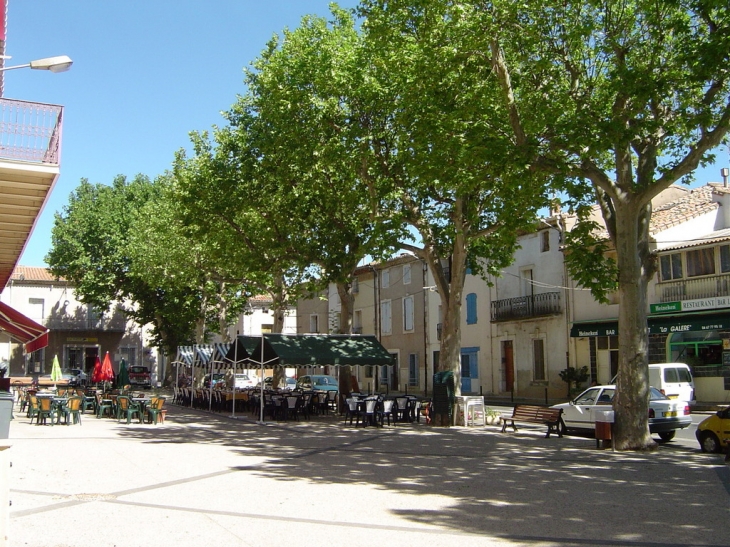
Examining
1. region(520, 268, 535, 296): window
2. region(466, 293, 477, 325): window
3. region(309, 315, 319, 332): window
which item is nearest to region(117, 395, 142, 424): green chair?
region(520, 268, 535, 296): window

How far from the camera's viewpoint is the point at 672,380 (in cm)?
2508

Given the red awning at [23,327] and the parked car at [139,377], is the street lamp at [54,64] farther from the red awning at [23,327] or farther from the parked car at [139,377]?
the parked car at [139,377]

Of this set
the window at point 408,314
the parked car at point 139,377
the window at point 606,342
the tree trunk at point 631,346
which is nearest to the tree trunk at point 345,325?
→ the tree trunk at point 631,346

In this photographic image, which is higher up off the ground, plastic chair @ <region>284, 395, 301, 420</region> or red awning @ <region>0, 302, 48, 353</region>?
red awning @ <region>0, 302, 48, 353</region>

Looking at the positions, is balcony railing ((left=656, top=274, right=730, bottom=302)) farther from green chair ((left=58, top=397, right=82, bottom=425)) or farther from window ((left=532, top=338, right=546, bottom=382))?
green chair ((left=58, top=397, right=82, bottom=425))

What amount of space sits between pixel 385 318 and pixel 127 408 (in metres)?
26.2

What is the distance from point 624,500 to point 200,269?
91.4 feet

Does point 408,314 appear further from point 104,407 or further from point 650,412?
point 650,412

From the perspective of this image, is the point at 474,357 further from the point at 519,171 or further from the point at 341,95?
the point at 519,171

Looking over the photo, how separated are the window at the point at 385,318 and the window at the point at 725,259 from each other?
2145 centimetres

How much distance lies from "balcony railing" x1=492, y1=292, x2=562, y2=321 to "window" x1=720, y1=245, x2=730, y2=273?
7.60 meters

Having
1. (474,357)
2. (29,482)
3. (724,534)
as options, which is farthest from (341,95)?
(474,357)

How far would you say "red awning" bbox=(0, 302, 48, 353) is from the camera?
1758cm

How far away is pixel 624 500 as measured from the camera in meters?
9.62
